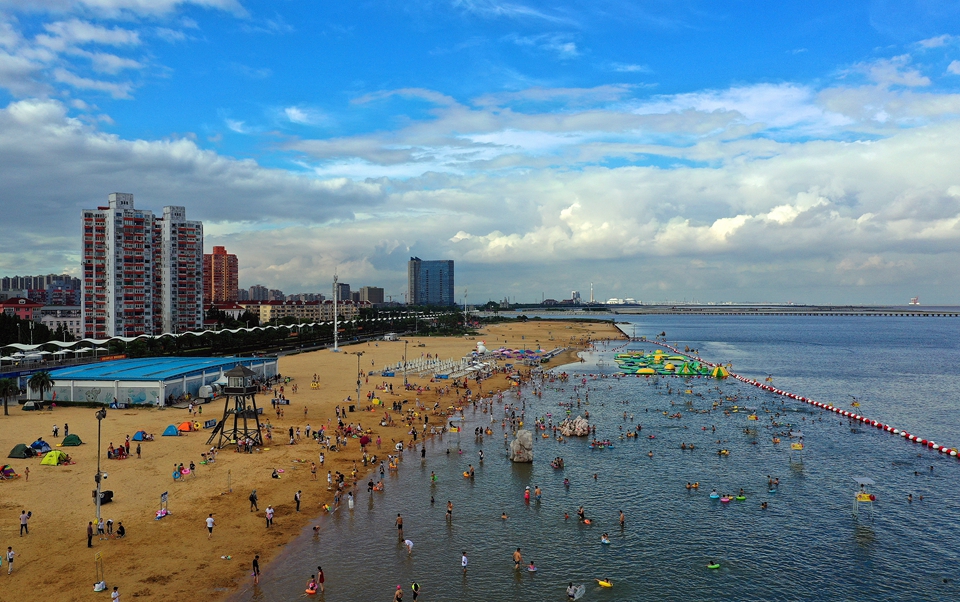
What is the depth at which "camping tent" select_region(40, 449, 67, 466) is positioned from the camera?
3684 centimetres

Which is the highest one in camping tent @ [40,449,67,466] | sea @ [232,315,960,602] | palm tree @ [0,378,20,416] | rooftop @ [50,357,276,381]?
A: rooftop @ [50,357,276,381]

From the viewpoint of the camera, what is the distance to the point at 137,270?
393 feet

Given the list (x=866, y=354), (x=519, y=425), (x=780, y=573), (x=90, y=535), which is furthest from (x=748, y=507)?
(x=866, y=354)

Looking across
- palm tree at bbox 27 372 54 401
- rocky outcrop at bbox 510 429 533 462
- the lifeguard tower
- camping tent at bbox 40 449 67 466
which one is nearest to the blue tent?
camping tent at bbox 40 449 67 466

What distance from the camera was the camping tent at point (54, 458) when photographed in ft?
121

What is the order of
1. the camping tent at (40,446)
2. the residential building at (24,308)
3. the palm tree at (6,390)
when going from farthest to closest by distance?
the residential building at (24,308) < the palm tree at (6,390) < the camping tent at (40,446)

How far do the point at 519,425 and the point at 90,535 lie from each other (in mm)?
35013

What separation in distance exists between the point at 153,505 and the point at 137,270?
10364 cm

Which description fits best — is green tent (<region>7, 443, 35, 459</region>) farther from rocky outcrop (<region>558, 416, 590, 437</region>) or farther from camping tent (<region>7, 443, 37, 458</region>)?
rocky outcrop (<region>558, 416, 590, 437</region>)

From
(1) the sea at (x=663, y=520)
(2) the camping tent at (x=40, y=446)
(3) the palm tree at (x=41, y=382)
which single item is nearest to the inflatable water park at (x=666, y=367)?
(1) the sea at (x=663, y=520)

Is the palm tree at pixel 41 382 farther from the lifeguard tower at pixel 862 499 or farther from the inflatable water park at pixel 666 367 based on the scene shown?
the inflatable water park at pixel 666 367

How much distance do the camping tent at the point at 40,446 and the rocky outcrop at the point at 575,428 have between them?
37534 millimetres

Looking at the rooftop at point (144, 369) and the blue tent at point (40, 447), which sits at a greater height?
the rooftop at point (144, 369)

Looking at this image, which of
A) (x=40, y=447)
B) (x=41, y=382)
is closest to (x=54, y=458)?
(x=40, y=447)
